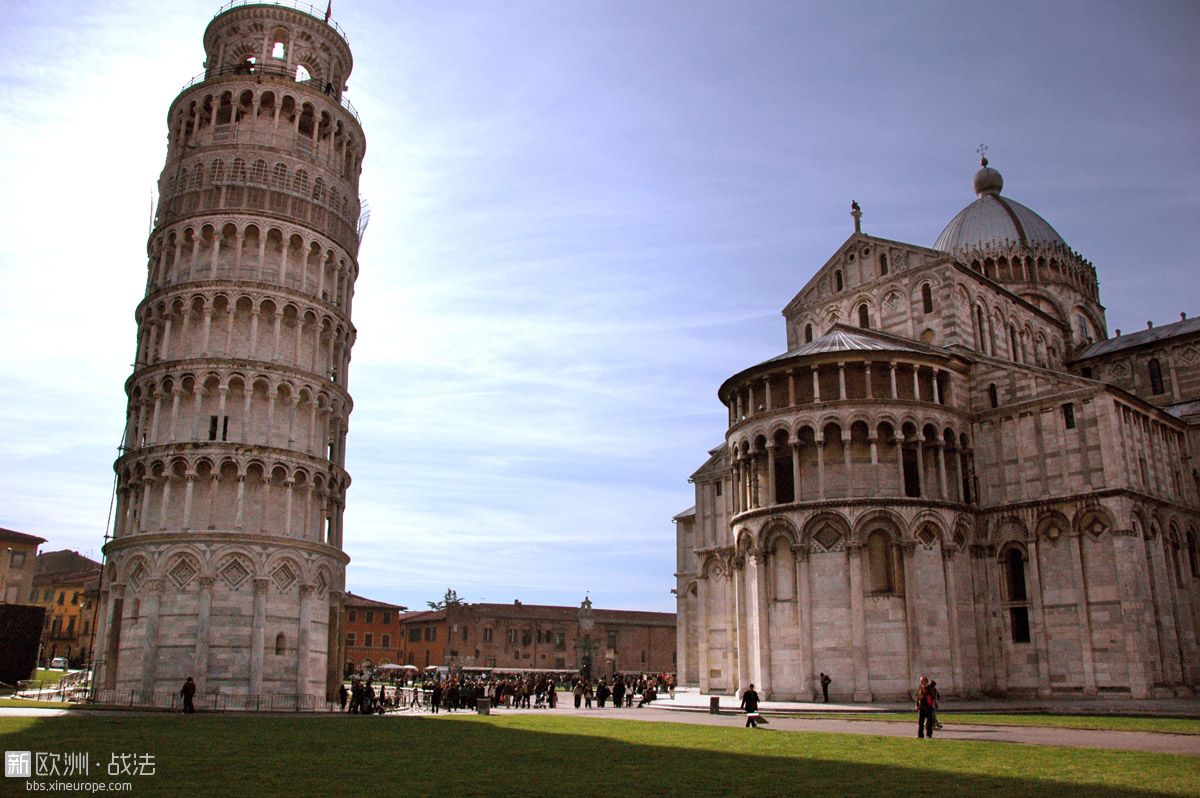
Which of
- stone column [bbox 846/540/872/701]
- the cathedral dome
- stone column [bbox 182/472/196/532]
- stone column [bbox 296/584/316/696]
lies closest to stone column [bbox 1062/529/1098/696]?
stone column [bbox 846/540/872/701]

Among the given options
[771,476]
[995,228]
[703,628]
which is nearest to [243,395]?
[771,476]

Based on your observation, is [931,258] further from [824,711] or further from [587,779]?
[587,779]

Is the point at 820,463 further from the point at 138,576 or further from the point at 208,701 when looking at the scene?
the point at 138,576

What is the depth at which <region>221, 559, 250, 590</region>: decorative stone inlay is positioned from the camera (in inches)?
1377

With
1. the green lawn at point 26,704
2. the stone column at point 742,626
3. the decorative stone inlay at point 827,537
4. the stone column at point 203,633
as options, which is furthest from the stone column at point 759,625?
the green lawn at point 26,704

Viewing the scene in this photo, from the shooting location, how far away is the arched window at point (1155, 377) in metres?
46.2

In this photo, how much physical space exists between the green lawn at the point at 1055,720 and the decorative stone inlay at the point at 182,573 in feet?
70.1

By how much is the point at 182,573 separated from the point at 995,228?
4319 centimetres

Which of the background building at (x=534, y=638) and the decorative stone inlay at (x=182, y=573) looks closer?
the decorative stone inlay at (x=182, y=573)

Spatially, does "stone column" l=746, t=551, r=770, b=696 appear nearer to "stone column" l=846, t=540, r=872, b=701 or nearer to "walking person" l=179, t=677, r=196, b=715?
"stone column" l=846, t=540, r=872, b=701

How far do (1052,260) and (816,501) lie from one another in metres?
24.7

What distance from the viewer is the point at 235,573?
115 ft

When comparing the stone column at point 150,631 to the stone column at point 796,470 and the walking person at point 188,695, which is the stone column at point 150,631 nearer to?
the walking person at point 188,695

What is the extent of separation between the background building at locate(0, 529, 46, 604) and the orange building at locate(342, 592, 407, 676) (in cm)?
2774
